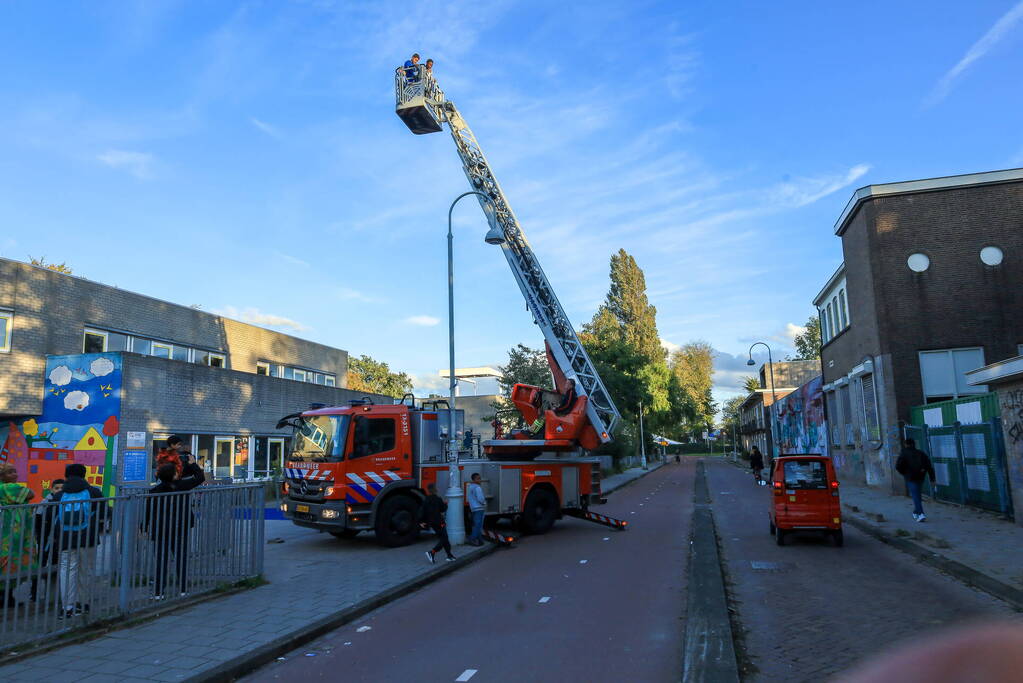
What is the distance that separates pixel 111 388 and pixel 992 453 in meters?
22.5

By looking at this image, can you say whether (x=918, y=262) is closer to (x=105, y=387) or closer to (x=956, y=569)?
(x=956, y=569)

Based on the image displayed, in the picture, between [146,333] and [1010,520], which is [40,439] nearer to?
[146,333]

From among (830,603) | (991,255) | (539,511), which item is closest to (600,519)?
(539,511)

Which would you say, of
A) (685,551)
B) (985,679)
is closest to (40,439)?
(685,551)

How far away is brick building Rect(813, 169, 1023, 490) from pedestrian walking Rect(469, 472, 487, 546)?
1607 centimetres

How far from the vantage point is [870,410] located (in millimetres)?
25906

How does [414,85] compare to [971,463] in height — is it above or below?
above

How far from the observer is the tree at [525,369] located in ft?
144

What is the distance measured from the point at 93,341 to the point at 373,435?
44.9 ft

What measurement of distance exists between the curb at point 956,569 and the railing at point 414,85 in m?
16.2

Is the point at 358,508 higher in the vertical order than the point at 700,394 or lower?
lower

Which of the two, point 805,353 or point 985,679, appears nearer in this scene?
point 985,679

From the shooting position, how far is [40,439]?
20391mm

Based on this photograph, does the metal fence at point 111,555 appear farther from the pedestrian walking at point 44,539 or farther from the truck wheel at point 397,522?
the truck wheel at point 397,522
